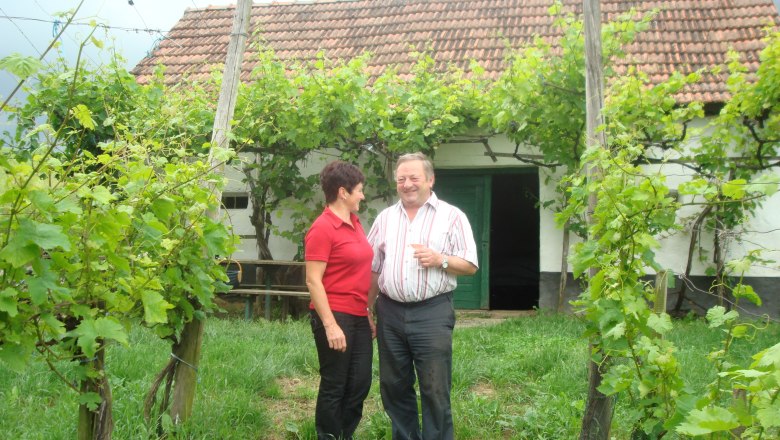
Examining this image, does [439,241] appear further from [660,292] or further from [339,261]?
[660,292]

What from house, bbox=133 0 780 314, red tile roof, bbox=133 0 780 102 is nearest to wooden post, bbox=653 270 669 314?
house, bbox=133 0 780 314

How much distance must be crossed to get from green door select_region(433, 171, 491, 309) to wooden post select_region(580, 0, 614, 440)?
6539 millimetres

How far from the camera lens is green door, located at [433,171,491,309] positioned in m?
10.7

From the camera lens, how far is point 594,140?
4012mm

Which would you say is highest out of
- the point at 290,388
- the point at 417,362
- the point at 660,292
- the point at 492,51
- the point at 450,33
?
the point at 450,33

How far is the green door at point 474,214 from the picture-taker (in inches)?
420

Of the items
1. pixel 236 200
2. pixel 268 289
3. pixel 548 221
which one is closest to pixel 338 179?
pixel 268 289

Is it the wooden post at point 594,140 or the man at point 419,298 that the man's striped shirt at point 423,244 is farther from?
the wooden post at point 594,140

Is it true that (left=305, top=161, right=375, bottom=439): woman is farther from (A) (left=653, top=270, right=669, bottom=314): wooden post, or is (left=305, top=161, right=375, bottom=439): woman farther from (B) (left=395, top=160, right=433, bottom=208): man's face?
(A) (left=653, top=270, right=669, bottom=314): wooden post

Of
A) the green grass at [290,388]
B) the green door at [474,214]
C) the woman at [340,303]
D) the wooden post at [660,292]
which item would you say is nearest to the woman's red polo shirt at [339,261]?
the woman at [340,303]

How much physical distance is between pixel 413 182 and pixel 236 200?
A: 24.8 ft

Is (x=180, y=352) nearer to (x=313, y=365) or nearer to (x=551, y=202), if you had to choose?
(x=313, y=365)

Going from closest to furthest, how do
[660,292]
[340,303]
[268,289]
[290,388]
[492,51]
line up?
[660,292] < [340,303] < [290,388] < [268,289] < [492,51]

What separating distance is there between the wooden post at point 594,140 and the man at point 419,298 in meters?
0.74
